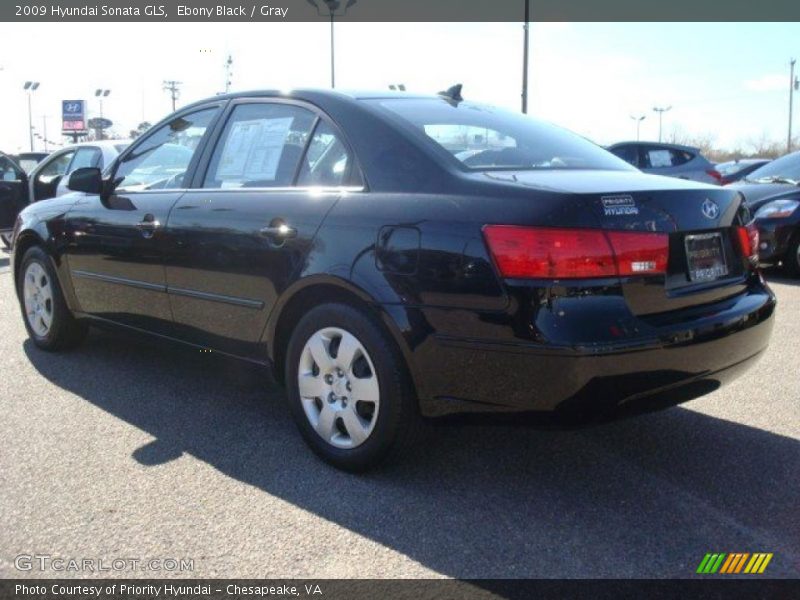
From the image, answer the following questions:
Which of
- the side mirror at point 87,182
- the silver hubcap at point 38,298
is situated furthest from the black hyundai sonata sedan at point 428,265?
the silver hubcap at point 38,298

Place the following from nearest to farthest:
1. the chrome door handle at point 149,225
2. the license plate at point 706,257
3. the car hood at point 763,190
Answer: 1. the license plate at point 706,257
2. the chrome door handle at point 149,225
3. the car hood at point 763,190

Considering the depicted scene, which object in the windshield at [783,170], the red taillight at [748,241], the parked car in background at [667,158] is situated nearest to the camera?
the red taillight at [748,241]

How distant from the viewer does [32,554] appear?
2.72 m

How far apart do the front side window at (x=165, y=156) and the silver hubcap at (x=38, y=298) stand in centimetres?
105

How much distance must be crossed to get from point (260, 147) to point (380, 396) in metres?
1.51

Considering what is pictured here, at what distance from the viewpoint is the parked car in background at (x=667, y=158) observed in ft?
45.9

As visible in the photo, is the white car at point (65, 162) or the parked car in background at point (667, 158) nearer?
the white car at point (65, 162)

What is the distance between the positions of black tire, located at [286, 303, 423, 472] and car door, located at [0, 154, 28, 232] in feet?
27.8

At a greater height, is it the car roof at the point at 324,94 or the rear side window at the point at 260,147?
the car roof at the point at 324,94

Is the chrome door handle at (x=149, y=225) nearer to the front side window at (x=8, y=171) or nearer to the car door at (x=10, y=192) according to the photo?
the car door at (x=10, y=192)

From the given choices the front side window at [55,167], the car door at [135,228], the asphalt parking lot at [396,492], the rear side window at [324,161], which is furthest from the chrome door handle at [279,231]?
the front side window at [55,167]

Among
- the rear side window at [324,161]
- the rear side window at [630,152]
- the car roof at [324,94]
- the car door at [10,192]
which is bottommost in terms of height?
the car door at [10,192]

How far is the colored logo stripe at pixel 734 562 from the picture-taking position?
2.60 metres

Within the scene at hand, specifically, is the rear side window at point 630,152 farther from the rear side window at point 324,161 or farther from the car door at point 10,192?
the rear side window at point 324,161
